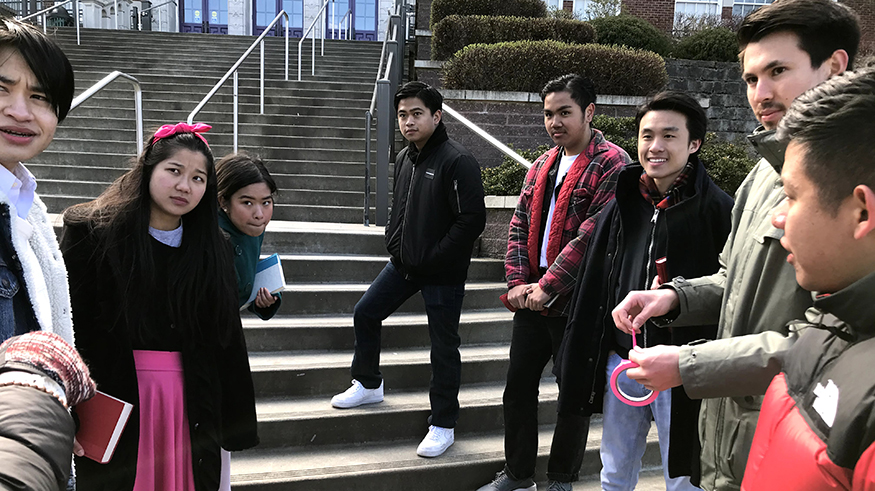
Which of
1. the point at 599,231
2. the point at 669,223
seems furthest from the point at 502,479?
the point at 669,223

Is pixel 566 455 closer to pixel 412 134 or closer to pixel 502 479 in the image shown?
pixel 502 479

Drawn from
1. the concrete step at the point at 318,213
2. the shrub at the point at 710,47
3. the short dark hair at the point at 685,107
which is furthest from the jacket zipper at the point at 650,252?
the shrub at the point at 710,47

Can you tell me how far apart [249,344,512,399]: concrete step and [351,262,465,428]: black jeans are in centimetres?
30

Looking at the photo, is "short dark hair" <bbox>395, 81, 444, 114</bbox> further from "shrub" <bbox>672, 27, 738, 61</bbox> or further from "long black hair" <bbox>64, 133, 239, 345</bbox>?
"shrub" <bbox>672, 27, 738, 61</bbox>

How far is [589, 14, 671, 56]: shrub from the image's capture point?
10.7 meters

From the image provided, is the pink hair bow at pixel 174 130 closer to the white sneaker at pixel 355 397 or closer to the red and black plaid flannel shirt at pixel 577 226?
the red and black plaid flannel shirt at pixel 577 226

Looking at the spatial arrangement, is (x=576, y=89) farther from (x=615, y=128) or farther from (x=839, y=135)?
(x=615, y=128)

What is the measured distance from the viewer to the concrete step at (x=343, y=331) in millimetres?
4008

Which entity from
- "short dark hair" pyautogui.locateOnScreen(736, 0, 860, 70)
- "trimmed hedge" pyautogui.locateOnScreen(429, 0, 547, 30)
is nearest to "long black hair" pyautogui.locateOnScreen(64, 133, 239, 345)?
"short dark hair" pyautogui.locateOnScreen(736, 0, 860, 70)

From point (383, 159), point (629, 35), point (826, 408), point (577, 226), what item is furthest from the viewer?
point (629, 35)

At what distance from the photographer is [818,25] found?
168 cm

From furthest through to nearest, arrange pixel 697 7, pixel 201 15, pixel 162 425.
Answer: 1. pixel 201 15
2. pixel 697 7
3. pixel 162 425

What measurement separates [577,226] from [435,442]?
1484 mm

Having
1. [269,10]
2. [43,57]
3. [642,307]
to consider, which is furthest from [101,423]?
[269,10]
